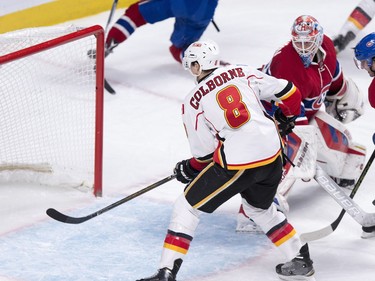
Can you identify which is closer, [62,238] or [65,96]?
[62,238]

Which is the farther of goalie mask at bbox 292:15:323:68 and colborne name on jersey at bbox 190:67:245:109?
goalie mask at bbox 292:15:323:68

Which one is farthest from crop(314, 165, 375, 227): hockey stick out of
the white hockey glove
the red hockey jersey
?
the white hockey glove

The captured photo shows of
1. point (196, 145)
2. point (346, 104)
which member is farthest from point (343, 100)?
point (196, 145)

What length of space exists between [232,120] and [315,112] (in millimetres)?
994

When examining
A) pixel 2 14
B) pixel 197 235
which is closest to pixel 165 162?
pixel 197 235

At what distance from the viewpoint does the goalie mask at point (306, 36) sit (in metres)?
4.07

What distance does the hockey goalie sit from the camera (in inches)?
158

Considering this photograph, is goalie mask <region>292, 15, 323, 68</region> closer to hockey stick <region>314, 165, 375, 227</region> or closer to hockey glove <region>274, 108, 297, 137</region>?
hockey glove <region>274, 108, 297, 137</region>

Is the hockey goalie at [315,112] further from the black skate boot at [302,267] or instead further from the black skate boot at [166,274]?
the black skate boot at [166,274]

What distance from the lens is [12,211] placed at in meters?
4.20

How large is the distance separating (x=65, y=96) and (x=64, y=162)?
0.36 meters

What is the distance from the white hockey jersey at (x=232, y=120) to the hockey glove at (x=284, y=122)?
30 cm

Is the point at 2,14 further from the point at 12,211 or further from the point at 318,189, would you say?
the point at 318,189

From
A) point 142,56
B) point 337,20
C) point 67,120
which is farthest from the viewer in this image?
point 337,20
